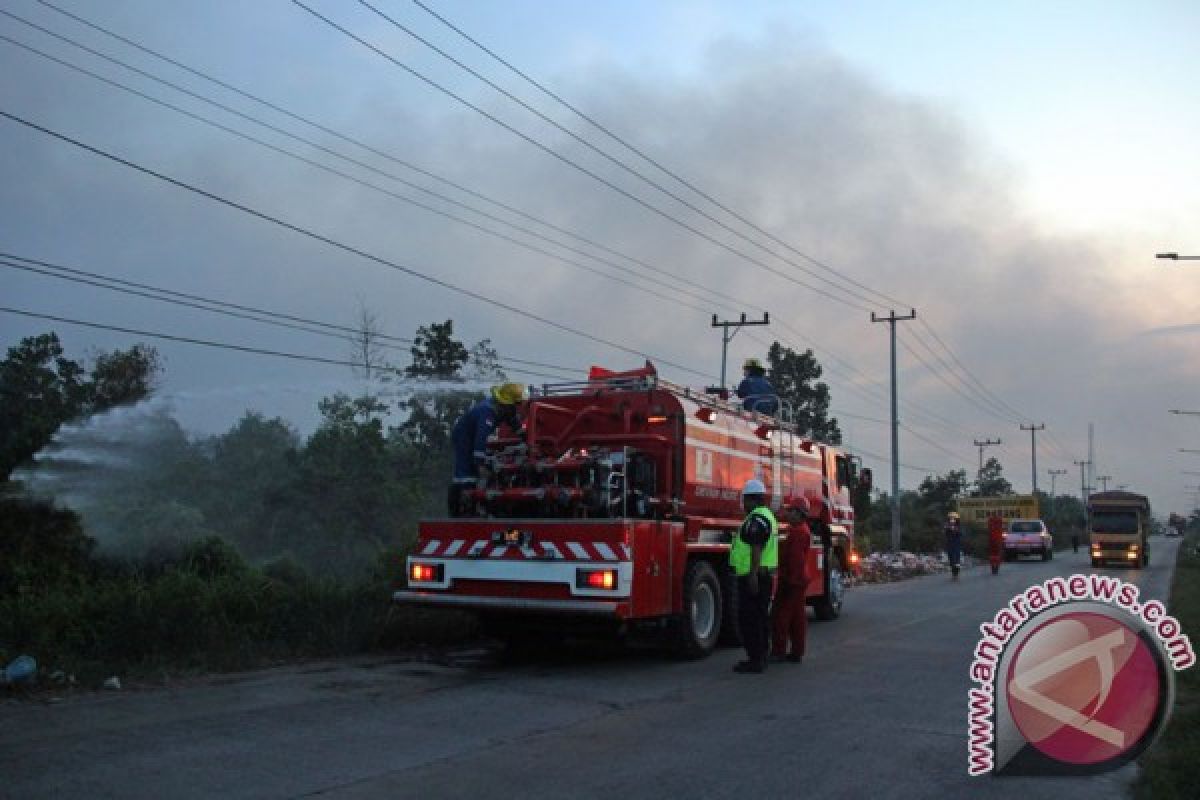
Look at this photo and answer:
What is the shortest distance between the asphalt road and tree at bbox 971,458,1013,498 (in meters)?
106

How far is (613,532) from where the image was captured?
10.1m

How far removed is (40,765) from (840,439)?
186 feet

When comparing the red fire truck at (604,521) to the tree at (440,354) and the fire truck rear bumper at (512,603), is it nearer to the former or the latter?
the fire truck rear bumper at (512,603)

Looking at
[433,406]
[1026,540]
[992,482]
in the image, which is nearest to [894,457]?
[1026,540]

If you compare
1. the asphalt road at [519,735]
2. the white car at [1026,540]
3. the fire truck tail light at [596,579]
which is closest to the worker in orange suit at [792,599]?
the asphalt road at [519,735]

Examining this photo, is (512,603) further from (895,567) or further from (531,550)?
(895,567)

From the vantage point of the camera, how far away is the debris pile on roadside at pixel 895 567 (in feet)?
99.9

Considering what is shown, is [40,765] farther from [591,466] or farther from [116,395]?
[116,395]

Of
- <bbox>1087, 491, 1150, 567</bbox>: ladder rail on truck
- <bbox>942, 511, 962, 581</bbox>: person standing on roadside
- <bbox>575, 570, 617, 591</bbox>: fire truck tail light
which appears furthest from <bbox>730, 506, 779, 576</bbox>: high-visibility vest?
<bbox>1087, 491, 1150, 567</bbox>: ladder rail on truck

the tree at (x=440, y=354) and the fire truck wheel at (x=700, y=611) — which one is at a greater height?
the tree at (x=440, y=354)

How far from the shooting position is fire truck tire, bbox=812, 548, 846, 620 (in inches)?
645

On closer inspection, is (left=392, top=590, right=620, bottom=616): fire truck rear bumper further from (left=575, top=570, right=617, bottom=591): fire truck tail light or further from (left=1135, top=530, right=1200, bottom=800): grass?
(left=1135, top=530, right=1200, bottom=800): grass

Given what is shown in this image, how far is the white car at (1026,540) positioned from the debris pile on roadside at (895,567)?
20.8ft

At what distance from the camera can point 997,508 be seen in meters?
53.5
